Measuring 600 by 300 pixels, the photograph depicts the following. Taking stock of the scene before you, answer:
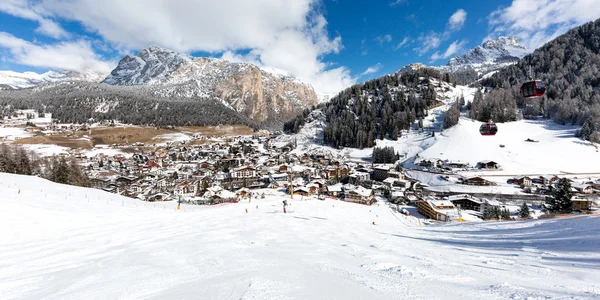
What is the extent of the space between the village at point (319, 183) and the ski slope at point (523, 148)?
6.48 meters

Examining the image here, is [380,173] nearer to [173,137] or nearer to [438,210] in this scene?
[438,210]

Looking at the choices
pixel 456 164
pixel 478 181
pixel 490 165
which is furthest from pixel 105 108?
pixel 490 165

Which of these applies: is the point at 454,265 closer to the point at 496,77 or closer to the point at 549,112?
the point at 549,112

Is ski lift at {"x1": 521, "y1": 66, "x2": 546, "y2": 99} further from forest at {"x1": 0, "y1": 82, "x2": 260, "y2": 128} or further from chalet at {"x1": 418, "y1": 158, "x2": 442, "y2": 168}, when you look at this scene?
forest at {"x1": 0, "y1": 82, "x2": 260, "y2": 128}

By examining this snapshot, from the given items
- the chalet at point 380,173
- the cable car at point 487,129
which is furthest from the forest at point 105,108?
the cable car at point 487,129

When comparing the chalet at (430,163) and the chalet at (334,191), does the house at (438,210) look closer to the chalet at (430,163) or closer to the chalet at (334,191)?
the chalet at (334,191)

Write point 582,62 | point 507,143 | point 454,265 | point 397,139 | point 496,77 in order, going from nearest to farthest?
point 454,265
point 507,143
point 397,139
point 582,62
point 496,77

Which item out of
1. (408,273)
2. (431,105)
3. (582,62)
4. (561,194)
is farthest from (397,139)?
(408,273)

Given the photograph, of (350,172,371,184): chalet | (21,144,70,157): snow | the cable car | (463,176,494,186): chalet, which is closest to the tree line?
(350,172,371,184): chalet

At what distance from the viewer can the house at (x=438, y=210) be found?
1399 inches

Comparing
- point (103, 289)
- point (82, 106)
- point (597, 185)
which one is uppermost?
point (82, 106)

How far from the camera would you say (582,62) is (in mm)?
115562

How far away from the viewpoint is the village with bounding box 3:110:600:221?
41.8 m

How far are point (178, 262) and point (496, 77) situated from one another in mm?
166610
